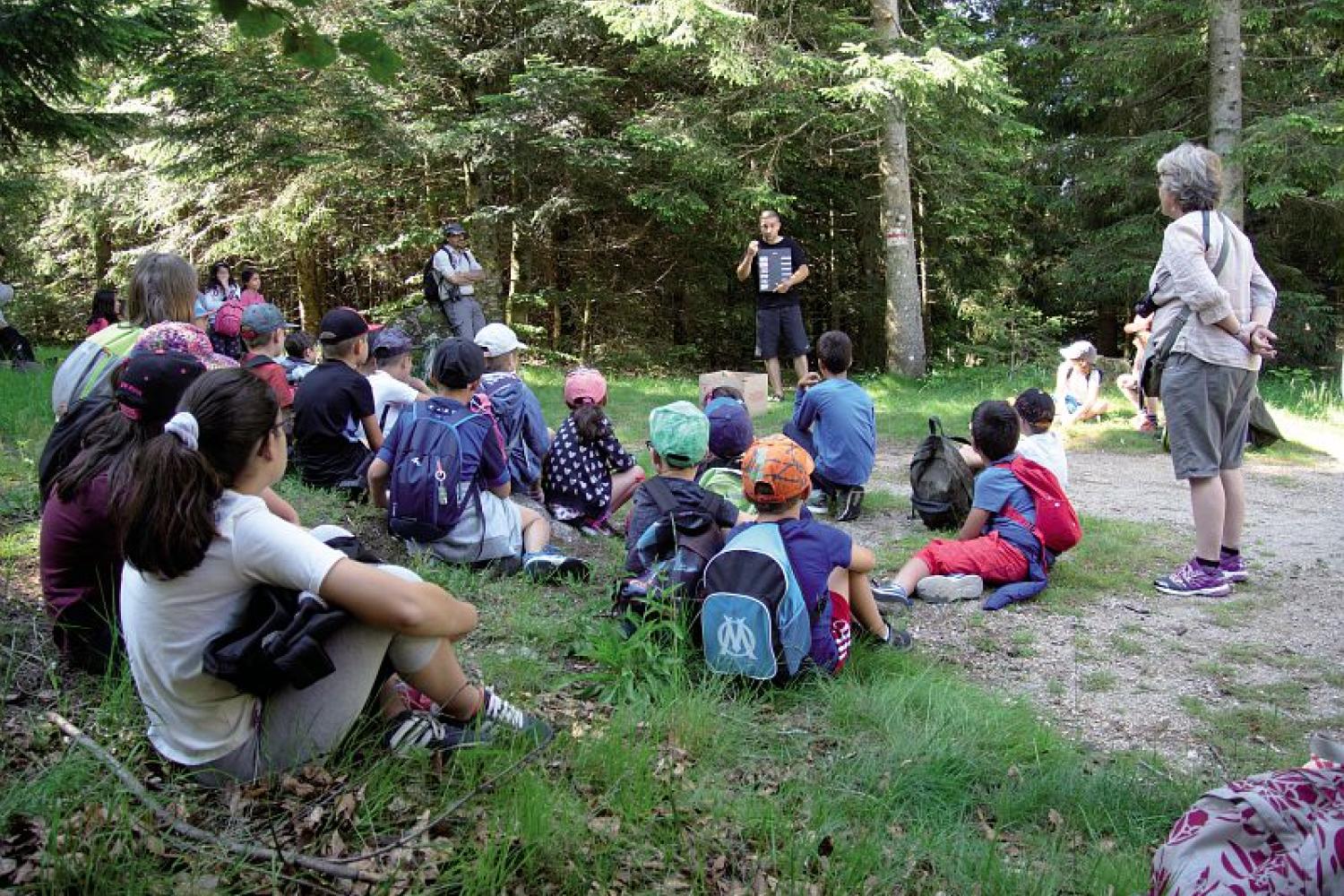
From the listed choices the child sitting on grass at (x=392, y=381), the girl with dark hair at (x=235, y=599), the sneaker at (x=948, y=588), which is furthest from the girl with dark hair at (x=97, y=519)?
the sneaker at (x=948, y=588)

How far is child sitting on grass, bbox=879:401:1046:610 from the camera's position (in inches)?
194

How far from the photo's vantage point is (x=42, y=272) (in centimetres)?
1859

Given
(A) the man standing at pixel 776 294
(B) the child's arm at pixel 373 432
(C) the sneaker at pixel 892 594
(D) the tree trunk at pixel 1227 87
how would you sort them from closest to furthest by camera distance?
(C) the sneaker at pixel 892 594 < (B) the child's arm at pixel 373 432 < (A) the man standing at pixel 776 294 < (D) the tree trunk at pixel 1227 87

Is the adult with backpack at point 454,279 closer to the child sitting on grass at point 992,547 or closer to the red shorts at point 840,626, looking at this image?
the child sitting on grass at point 992,547

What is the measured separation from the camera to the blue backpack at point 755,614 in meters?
3.52

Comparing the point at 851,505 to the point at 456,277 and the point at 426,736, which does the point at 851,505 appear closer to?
the point at 426,736

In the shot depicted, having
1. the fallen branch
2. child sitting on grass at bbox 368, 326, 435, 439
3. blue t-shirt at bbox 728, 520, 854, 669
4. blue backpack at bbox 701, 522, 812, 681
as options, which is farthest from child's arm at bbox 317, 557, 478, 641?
child sitting on grass at bbox 368, 326, 435, 439

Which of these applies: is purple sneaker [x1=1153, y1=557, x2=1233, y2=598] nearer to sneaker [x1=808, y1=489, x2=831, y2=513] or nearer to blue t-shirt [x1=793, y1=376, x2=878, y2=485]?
blue t-shirt [x1=793, y1=376, x2=878, y2=485]

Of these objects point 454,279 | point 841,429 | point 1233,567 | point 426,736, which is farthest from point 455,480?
point 454,279

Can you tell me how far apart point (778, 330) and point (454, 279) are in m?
3.61

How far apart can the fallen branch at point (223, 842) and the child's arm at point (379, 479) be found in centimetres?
265

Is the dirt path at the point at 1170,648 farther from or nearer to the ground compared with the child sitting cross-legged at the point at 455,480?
nearer to the ground

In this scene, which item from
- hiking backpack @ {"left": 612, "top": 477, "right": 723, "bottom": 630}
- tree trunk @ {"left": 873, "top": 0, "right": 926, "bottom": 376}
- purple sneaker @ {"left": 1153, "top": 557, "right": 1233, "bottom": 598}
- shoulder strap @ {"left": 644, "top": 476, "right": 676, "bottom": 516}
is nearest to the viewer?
hiking backpack @ {"left": 612, "top": 477, "right": 723, "bottom": 630}

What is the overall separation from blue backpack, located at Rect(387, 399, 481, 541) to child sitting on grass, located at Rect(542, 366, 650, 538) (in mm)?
1001
